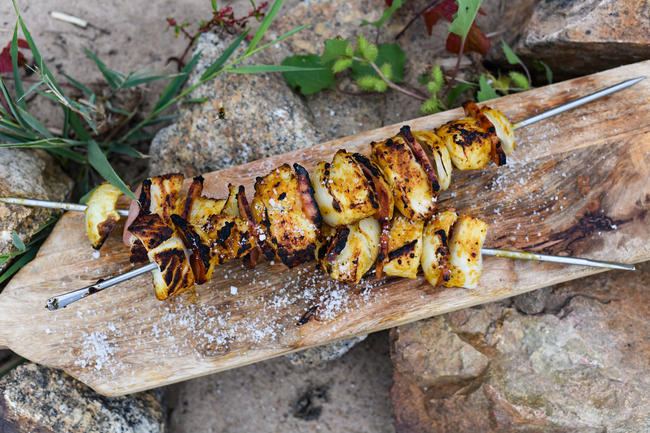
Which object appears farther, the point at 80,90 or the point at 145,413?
the point at 80,90

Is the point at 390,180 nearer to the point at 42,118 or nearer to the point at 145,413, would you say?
the point at 145,413

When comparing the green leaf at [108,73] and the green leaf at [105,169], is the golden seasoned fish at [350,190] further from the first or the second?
the green leaf at [108,73]

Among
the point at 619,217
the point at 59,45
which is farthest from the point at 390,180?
the point at 59,45

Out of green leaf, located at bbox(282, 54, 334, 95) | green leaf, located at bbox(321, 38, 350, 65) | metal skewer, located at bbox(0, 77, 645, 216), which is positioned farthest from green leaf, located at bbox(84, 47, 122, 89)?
green leaf, located at bbox(321, 38, 350, 65)

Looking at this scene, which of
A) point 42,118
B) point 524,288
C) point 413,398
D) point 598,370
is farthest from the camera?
point 42,118

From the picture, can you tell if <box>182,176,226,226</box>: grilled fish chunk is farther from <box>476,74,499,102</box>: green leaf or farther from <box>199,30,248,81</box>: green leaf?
<box>476,74,499,102</box>: green leaf

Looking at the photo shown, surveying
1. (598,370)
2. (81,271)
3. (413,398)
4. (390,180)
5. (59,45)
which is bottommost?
(413,398)

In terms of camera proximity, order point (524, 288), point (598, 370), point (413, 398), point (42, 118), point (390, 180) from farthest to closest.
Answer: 1. point (42, 118)
2. point (413, 398)
3. point (598, 370)
4. point (524, 288)
5. point (390, 180)
